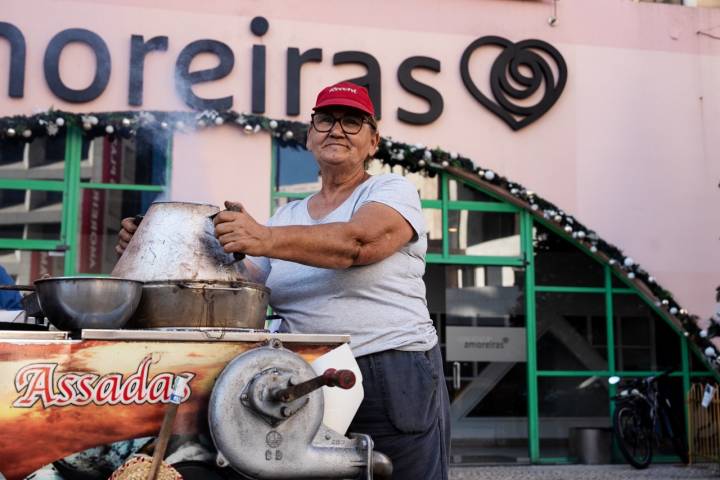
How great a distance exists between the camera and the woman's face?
2.35 m

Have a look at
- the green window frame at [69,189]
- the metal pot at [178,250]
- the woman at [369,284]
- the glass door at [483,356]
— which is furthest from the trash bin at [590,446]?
the metal pot at [178,250]

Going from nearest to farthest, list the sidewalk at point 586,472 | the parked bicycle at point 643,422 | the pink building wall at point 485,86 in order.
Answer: the sidewalk at point 586,472, the pink building wall at point 485,86, the parked bicycle at point 643,422

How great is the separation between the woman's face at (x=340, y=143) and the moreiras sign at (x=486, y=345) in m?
5.73

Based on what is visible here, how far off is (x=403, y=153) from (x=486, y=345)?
193 centimetres

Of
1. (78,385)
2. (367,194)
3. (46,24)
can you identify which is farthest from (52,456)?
(46,24)

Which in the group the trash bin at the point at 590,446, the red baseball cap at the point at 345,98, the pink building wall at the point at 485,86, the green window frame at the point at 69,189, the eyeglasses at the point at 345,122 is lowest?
the trash bin at the point at 590,446

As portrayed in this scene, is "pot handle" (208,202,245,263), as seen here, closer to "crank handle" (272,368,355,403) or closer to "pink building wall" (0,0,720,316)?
"crank handle" (272,368,355,403)

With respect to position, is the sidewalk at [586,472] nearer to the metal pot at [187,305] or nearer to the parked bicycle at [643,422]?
the parked bicycle at [643,422]

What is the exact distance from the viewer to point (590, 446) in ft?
26.2

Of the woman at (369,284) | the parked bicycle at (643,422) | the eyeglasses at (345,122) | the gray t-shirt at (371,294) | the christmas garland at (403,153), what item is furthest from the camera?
the parked bicycle at (643,422)

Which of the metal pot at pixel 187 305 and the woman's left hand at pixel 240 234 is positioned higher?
the woman's left hand at pixel 240 234

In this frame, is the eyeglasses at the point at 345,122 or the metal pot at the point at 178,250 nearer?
the metal pot at the point at 178,250

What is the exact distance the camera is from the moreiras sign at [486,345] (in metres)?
7.96

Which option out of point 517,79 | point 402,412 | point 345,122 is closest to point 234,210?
point 345,122
